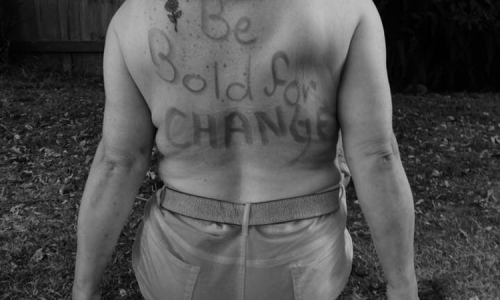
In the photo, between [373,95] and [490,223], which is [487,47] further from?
[373,95]

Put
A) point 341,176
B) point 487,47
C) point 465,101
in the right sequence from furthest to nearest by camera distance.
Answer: point 487,47 < point 465,101 < point 341,176

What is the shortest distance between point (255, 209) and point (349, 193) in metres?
2.74

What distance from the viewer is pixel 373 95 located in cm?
132

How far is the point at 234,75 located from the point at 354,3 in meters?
0.27

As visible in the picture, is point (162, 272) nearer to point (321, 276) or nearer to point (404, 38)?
point (321, 276)

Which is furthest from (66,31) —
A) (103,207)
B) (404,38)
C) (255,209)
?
(255,209)

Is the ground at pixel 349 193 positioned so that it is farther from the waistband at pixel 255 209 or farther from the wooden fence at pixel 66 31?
the waistband at pixel 255 209

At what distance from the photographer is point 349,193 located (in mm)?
4059

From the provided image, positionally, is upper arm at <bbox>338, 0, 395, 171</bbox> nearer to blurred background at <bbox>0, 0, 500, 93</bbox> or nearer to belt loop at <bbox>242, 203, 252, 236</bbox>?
belt loop at <bbox>242, 203, 252, 236</bbox>

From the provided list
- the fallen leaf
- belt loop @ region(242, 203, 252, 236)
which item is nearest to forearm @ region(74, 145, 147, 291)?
belt loop @ region(242, 203, 252, 236)

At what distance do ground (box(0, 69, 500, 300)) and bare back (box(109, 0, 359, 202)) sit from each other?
188 centimetres

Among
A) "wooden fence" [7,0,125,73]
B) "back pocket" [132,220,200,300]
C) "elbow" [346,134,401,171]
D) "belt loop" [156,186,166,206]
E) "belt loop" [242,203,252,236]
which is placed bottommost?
"wooden fence" [7,0,125,73]

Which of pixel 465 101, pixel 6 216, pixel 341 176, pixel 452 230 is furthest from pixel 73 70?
pixel 341 176

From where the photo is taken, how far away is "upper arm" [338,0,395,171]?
1304 millimetres
